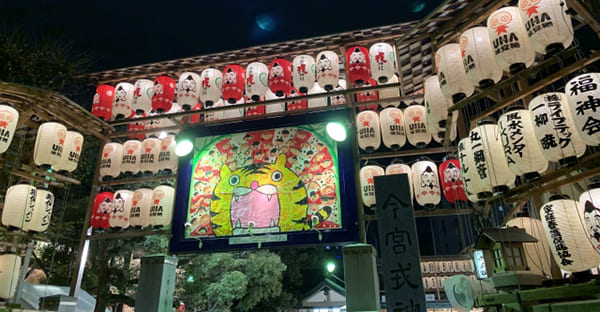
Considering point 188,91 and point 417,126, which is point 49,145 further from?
point 417,126

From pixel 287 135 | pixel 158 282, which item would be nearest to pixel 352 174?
pixel 287 135

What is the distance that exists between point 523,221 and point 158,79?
9096 mm

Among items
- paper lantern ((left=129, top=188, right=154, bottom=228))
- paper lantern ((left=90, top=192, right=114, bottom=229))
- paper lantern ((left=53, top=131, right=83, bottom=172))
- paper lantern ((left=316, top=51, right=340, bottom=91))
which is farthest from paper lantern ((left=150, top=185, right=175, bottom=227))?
paper lantern ((left=316, top=51, right=340, bottom=91))

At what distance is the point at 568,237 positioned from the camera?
17.1ft

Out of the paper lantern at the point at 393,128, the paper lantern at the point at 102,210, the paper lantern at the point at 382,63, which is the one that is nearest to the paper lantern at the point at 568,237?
the paper lantern at the point at 393,128

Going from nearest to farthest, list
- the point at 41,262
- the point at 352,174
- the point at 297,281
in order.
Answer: the point at 352,174
the point at 41,262
the point at 297,281

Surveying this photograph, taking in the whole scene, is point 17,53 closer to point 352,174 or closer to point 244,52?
point 244,52

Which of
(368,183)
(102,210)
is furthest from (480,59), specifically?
(102,210)

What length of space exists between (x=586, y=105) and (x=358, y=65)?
182 inches

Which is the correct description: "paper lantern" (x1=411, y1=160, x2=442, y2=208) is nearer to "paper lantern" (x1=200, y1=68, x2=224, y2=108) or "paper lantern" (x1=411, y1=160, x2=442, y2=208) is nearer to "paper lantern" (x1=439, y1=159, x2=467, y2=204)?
"paper lantern" (x1=439, y1=159, x2=467, y2=204)

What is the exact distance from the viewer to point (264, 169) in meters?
9.50

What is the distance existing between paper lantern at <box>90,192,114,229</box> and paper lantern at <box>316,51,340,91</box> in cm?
651

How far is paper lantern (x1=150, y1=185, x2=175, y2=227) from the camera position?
9.58 meters

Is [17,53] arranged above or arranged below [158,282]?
above
